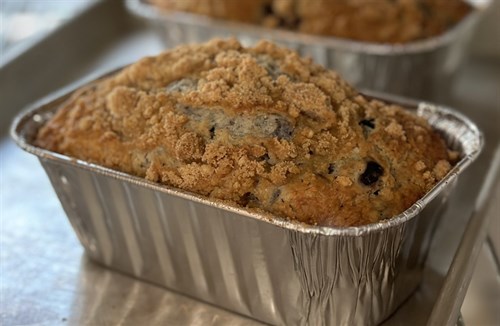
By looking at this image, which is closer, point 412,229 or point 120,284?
point 412,229

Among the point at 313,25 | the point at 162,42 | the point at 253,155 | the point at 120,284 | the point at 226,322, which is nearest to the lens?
the point at 253,155

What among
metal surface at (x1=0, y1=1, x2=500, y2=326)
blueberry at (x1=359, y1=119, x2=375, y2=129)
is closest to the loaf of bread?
metal surface at (x1=0, y1=1, x2=500, y2=326)

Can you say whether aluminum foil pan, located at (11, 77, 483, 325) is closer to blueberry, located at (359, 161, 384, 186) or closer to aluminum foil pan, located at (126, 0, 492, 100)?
blueberry, located at (359, 161, 384, 186)

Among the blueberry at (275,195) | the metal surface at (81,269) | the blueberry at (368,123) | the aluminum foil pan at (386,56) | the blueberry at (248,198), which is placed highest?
the blueberry at (368,123)

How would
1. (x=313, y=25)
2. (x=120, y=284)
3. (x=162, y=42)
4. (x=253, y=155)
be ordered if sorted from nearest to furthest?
(x=253, y=155)
(x=120, y=284)
(x=313, y=25)
(x=162, y=42)

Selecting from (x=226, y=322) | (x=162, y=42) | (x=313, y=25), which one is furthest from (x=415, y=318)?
(x=162, y=42)

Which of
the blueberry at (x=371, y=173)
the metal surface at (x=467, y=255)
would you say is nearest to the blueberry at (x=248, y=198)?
the blueberry at (x=371, y=173)

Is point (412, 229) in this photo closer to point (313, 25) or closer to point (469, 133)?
point (469, 133)

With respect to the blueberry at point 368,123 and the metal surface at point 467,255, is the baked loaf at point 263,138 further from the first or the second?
the metal surface at point 467,255
